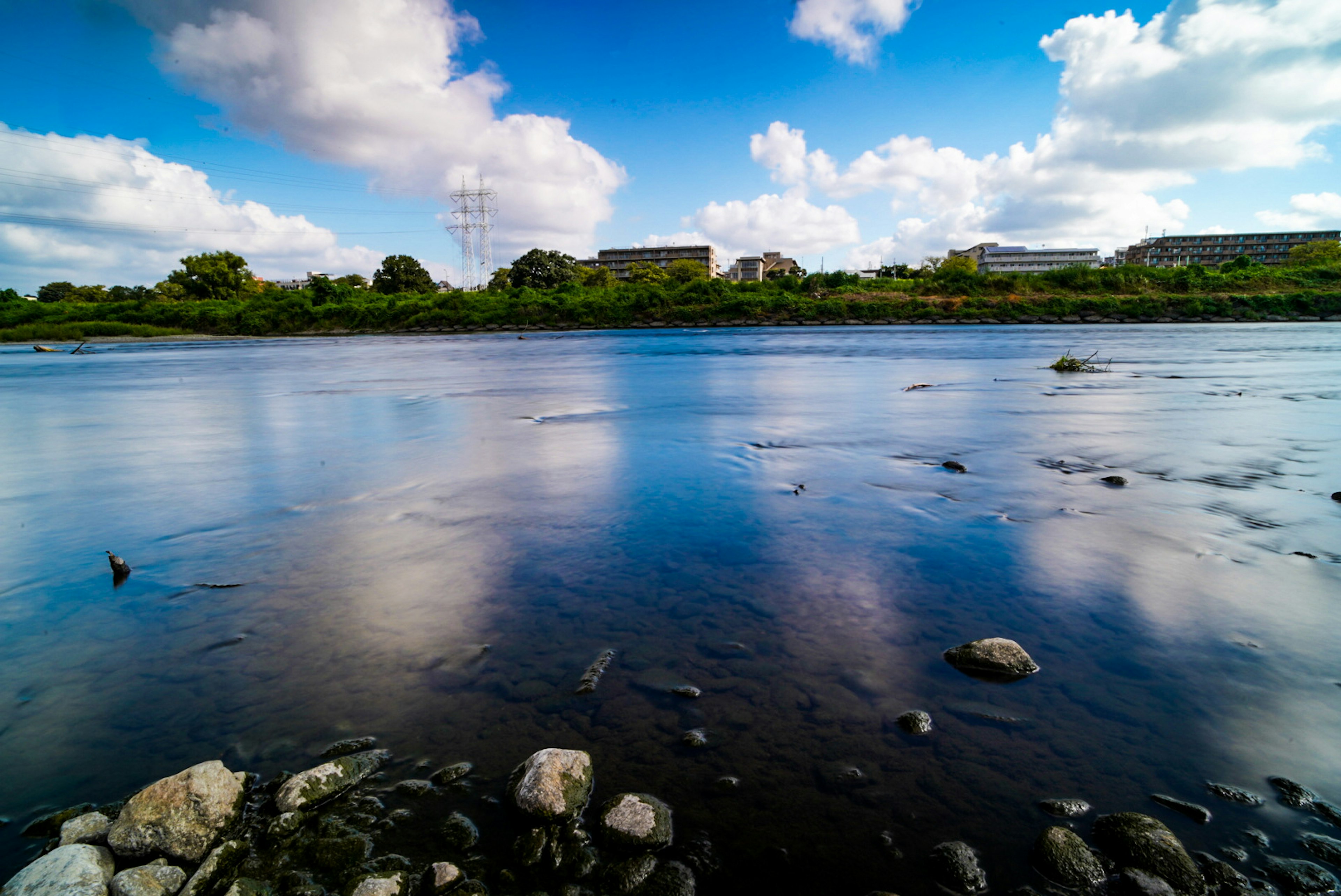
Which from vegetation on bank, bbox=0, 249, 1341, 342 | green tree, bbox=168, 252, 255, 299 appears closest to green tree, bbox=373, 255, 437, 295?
vegetation on bank, bbox=0, 249, 1341, 342

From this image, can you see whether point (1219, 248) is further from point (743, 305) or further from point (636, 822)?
point (636, 822)

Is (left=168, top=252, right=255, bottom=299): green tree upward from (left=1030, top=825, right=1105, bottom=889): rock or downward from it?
upward

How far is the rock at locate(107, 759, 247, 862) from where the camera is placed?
78.9 inches

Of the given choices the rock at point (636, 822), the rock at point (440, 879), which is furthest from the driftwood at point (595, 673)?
the rock at point (440, 879)

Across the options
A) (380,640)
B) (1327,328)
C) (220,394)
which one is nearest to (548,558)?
(380,640)

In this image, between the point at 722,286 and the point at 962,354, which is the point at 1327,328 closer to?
the point at 962,354

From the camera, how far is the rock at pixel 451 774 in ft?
7.73

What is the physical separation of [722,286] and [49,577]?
7088 centimetres

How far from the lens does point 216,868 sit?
6.45ft

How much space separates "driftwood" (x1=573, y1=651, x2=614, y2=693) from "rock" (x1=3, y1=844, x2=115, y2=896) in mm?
1631

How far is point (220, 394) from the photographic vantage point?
16438 mm

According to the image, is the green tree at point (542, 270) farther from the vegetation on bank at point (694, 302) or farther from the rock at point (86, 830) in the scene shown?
the rock at point (86, 830)

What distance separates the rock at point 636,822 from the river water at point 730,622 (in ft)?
0.27

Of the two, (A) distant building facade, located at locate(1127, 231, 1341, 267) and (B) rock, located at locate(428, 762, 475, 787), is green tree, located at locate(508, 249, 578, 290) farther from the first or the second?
(A) distant building facade, located at locate(1127, 231, 1341, 267)
